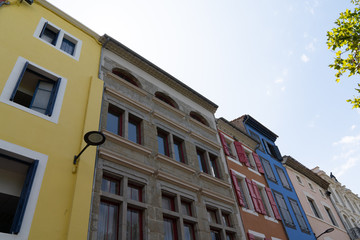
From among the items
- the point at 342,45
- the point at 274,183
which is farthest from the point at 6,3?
the point at 274,183

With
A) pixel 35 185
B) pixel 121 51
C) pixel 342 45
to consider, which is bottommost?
pixel 35 185

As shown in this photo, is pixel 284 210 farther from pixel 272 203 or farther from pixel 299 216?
pixel 299 216

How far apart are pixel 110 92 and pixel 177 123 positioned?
355 centimetres

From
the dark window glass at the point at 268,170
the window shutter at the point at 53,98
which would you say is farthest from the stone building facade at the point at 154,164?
the dark window glass at the point at 268,170

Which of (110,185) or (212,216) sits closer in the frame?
(110,185)

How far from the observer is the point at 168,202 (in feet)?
32.2

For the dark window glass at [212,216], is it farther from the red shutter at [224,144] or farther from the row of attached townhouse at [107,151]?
the red shutter at [224,144]

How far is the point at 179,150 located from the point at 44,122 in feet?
20.5

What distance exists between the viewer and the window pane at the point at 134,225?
784cm

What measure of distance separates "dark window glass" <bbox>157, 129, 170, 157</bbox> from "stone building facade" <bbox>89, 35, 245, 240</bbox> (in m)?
0.04

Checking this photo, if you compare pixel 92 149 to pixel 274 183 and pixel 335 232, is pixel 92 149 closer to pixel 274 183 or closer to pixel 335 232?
pixel 274 183

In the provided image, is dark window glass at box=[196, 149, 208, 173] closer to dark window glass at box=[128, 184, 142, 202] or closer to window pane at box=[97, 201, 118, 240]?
dark window glass at box=[128, 184, 142, 202]

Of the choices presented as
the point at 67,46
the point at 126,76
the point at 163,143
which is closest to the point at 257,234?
the point at 163,143

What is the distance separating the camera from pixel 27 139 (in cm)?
693
